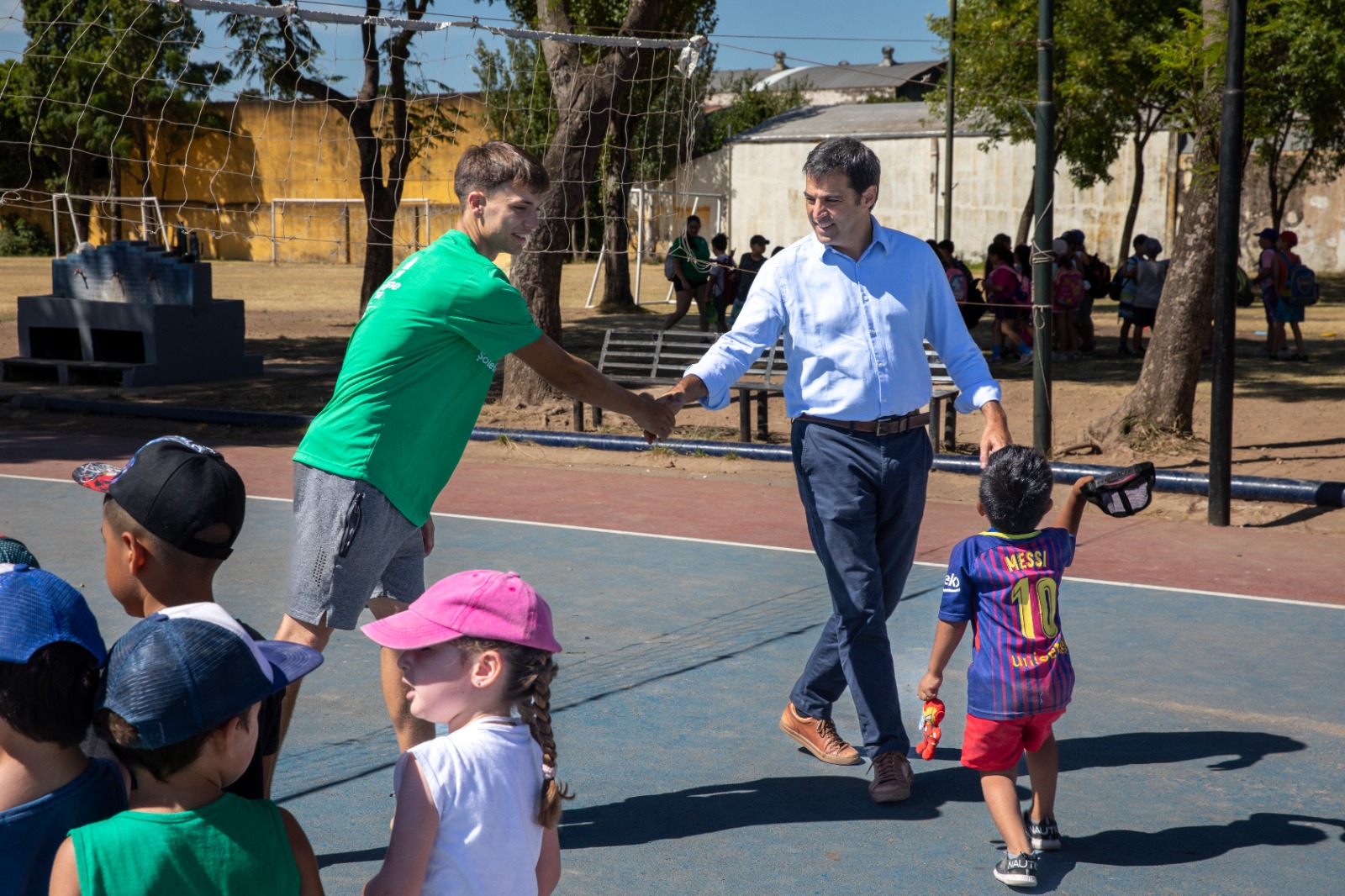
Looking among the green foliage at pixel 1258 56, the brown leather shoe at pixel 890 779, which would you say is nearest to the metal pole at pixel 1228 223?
the green foliage at pixel 1258 56

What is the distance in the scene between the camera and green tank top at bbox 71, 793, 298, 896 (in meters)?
2.04

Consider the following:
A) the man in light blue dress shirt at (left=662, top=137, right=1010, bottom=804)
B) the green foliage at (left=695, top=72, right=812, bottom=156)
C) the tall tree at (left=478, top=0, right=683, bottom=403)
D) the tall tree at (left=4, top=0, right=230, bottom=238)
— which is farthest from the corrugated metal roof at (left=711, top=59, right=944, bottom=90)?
the man in light blue dress shirt at (left=662, top=137, right=1010, bottom=804)

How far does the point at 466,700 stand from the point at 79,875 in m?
0.75

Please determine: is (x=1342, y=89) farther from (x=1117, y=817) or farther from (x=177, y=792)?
(x=177, y=792)

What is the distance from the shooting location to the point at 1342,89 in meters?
18.4

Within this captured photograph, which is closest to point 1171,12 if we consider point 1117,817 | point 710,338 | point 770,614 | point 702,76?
point 702,76

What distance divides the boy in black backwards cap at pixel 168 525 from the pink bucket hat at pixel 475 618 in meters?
0.45

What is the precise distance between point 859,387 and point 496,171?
4.84 feet

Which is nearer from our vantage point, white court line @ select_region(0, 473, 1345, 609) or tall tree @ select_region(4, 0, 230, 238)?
white court line @ select_region(0, 473, 1345, 609)

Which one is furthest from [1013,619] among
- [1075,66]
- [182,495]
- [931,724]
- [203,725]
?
[1075,66]

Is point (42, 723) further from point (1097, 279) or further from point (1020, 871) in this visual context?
point (1097, 279)

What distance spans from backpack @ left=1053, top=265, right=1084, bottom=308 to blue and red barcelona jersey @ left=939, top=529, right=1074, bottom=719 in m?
15.3

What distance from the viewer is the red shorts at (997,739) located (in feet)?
12.8

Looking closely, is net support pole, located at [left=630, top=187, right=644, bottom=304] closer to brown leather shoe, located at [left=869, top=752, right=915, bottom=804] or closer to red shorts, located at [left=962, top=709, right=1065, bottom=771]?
brown leather shoe, located at [left=869, top=752, right=915, bottom=804]
